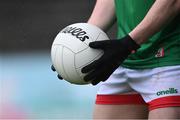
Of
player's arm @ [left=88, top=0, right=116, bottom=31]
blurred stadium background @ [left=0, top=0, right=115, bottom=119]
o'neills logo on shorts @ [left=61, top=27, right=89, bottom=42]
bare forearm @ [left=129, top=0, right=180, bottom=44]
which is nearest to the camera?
bare forearm @ [left=129, top=0, right=180, bottom=44]

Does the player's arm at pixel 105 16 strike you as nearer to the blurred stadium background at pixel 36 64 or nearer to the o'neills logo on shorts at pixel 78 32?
the o'neills logo on shorts at pixel 78 32

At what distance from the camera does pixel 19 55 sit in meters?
5.50

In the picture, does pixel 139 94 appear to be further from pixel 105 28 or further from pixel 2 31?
pixel 2 31

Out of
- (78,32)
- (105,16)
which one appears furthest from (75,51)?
(105,16)

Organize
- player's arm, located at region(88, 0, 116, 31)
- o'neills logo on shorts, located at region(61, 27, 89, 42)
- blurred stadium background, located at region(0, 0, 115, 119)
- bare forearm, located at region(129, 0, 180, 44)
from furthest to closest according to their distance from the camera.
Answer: blurred stadium background, located at region(0, 0, 115, 119)
player's arm, located at region(88, 0, 116, 31)
o'neills logo on shorts, located at region(61, 27, 89, 42)
bare forearm, located at region(129, 0, 180, 44)

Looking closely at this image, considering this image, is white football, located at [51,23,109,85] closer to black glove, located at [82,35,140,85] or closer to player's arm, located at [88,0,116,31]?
black glove, located at [82,35,140,85]

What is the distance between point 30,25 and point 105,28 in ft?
9.71

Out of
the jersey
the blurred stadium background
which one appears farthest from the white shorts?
the blurred stadium background

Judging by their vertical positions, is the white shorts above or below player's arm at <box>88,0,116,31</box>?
below

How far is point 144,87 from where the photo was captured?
2.73 m

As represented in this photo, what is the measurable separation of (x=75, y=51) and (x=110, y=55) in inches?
6.2

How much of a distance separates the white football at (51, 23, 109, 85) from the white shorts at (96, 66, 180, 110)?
217 millimetres

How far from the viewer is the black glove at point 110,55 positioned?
254cm

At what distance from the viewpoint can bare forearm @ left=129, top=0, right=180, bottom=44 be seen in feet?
8.29
